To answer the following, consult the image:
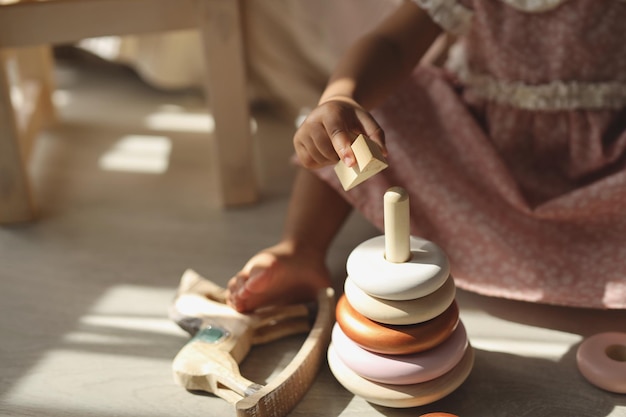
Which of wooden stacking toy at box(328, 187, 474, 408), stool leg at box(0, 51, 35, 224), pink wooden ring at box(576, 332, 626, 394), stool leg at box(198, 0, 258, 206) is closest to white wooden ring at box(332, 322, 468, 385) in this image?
wooden stacking toy at box(328, 187, 474, 408)

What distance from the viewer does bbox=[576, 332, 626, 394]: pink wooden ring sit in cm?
78

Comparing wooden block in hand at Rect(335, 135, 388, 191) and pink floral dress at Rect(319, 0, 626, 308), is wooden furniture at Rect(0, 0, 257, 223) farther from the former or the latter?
wooden block in hand at Rect(335, 135, 388, 191)

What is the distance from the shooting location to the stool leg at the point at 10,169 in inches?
43.2

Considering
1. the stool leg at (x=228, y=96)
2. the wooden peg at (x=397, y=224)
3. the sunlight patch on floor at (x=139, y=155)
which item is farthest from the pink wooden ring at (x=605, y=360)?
the sunlight patch on floor at (x=139, y=155)

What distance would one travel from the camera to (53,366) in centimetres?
86

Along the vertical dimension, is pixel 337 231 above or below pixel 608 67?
below

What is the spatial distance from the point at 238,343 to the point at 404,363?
20cm

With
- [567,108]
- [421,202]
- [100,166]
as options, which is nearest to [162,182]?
[100,166]

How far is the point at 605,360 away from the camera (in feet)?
2.62

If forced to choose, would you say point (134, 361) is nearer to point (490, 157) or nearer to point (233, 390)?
point (233, 390)

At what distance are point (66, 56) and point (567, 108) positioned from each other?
4.02 ft

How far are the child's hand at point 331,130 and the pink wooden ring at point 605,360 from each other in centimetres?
30

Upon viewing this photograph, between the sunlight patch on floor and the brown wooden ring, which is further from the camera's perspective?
the sunlight patch on floor

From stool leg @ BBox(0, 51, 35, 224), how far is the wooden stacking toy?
608 millimetres
